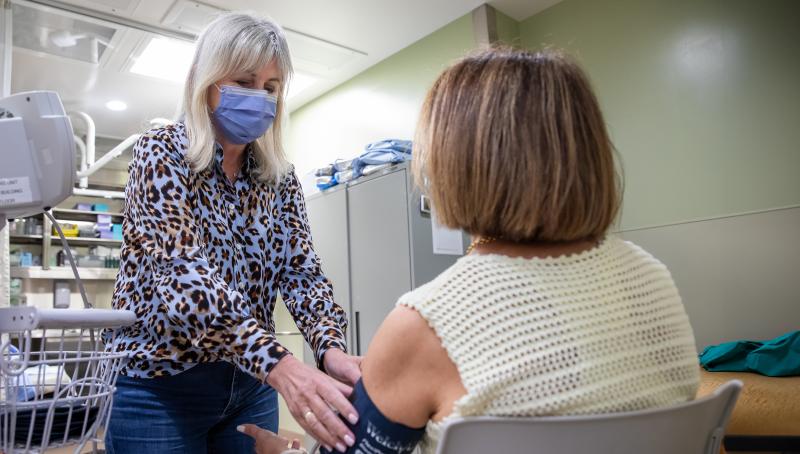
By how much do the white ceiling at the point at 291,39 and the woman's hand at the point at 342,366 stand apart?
262 cm

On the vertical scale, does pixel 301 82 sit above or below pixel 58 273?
above

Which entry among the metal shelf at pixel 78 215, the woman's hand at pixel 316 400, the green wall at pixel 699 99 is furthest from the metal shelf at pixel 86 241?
the woman's hand at pixel 316 400

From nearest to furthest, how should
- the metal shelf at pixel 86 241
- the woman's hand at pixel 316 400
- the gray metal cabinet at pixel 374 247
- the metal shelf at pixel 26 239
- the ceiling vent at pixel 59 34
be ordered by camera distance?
the woman's hand at pixel 316 400 < the gray metal cabinet at pixel 374 247 < the ceiling vent at pixel 59 34 < the metal shelf at pixel 26 239 < the metal shelf at pixel 86 241

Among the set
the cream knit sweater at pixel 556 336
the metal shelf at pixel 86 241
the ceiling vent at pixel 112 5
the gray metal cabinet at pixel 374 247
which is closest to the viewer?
the cream knit sweater at pixel 556 336

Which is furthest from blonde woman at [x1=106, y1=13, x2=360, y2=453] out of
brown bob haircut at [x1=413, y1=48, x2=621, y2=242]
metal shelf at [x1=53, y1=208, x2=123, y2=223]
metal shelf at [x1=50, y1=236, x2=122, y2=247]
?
metal shelf at [x1=53, y1=208, x2=123, y2=223]

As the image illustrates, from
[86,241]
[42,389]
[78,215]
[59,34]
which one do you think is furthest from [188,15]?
[78,215]

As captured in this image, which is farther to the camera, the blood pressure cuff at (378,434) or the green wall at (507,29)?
the green wall at (507,29)

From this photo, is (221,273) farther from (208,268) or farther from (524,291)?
(524,291)

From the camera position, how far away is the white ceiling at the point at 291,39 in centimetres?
338

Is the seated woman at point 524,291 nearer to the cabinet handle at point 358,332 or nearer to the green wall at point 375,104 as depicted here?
the cabinet handle at point 358,332

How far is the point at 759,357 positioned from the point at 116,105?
4.77m

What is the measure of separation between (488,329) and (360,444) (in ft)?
0.69

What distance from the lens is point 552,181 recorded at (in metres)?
0.70

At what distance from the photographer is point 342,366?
109 centimetres
